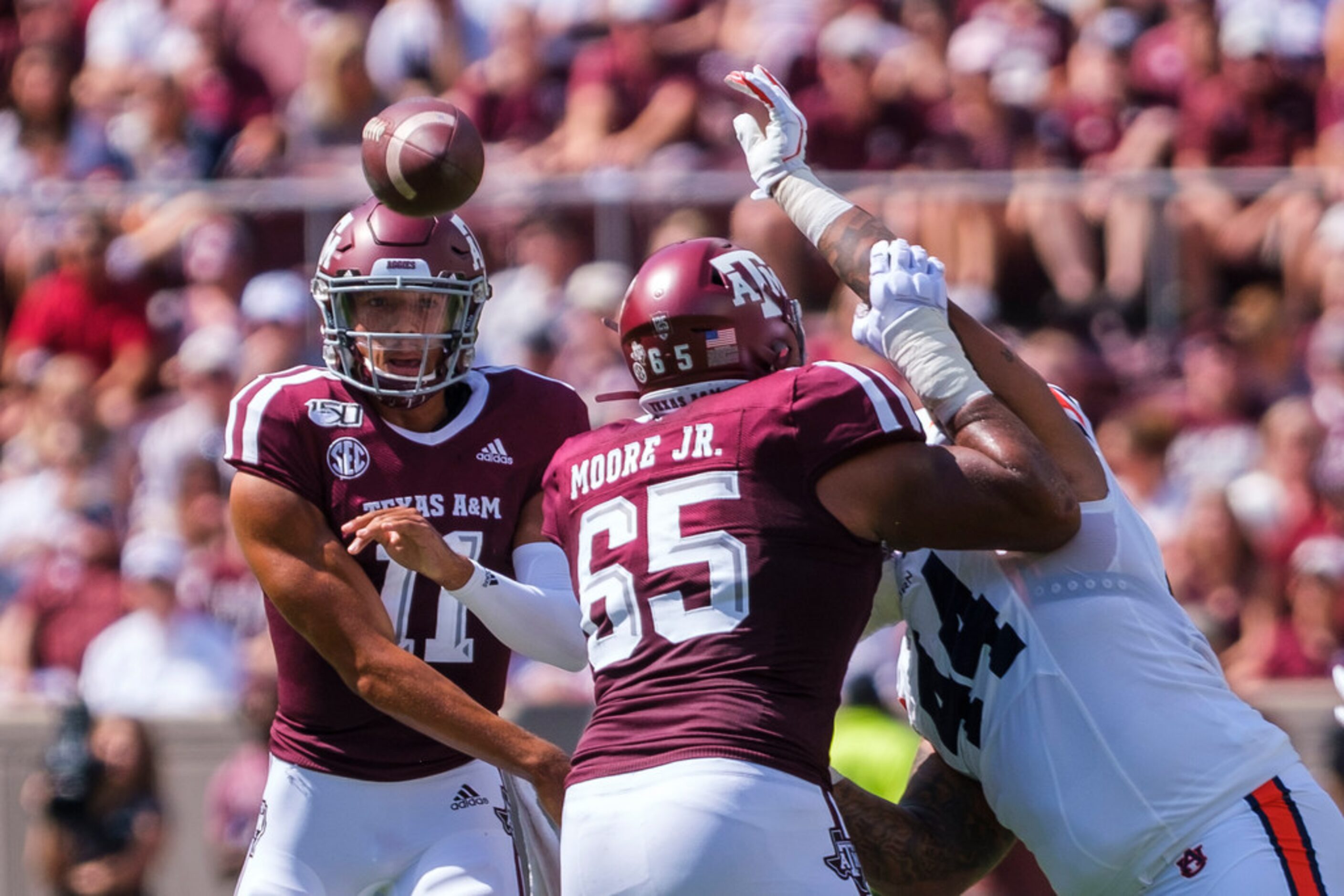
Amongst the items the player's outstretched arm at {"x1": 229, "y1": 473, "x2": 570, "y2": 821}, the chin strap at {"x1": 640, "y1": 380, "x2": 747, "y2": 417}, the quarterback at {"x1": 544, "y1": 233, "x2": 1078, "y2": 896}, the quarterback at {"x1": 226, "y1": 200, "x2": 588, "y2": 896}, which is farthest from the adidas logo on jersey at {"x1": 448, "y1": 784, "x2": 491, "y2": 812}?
the chin strap at {"x1": 640, "y1": 380, "x2": 747, "y2": 417}

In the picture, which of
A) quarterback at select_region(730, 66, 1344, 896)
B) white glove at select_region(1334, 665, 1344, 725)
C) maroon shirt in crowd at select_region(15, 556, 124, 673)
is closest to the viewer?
quarterback at select_region(730, 66, 1344, 896)

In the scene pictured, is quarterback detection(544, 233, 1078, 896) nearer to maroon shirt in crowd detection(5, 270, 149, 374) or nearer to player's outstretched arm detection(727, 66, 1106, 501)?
player's outstretched arm detection(727, 66, 1106, 501)

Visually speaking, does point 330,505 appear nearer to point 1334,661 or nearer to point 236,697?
point 236,697

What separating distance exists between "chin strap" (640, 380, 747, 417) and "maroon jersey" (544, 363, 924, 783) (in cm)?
12

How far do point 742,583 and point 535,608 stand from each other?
2.33 ft

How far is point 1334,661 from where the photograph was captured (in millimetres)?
7629

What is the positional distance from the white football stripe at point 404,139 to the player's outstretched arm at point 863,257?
659 mm

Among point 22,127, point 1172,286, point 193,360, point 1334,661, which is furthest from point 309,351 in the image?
point 1334,661

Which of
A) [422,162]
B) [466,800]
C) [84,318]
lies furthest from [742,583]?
[84,318]

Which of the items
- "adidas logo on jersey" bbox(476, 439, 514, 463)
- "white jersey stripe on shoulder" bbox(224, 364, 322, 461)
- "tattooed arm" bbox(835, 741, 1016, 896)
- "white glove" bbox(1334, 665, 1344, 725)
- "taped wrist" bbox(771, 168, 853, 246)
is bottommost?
Result: "tattooed arm" bbox(835, 741, 1016, 896)

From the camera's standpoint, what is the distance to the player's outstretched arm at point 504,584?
13.2ft

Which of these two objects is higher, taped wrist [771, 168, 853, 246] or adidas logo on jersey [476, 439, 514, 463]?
taped wrist [771, 168, 853, 246]

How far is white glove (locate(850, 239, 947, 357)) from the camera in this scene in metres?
3.88

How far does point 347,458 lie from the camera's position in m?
4.34
